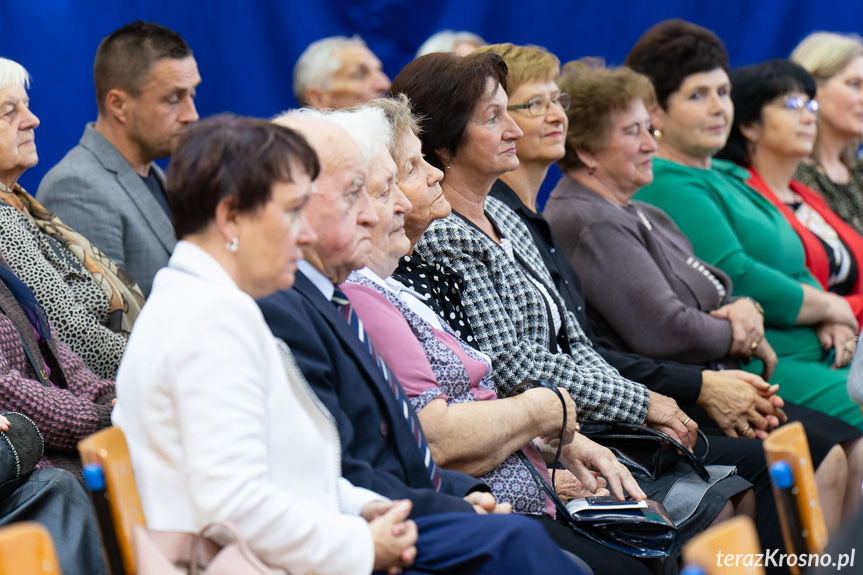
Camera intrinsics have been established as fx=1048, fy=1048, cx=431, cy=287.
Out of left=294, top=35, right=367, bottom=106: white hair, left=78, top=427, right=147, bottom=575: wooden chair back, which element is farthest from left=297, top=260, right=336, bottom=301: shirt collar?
left=294, top=35, right=367, bottom=106: white hair

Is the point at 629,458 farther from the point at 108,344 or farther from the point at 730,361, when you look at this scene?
the point at 108,344

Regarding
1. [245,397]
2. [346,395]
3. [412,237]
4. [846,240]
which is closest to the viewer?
[245,397]

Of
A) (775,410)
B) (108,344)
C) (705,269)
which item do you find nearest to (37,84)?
(108,344)

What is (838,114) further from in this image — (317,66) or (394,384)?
(394,384)

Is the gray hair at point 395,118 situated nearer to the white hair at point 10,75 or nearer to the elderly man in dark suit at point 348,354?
the elderly man in dark suit at point 348,354

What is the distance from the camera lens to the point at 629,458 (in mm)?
2869

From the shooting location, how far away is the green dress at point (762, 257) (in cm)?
385

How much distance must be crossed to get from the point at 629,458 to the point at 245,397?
5.09ft

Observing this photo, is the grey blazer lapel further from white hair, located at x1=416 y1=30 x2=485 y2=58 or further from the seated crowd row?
white hair, located at x1=416 y1=30 x2=485 y2=58

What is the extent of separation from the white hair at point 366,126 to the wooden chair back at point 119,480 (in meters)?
0.89

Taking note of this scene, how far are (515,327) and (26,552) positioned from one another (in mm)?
1675

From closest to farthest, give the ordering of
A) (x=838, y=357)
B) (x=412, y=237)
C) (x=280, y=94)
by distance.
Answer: (x=412, y=237) → (x=838, y=357) → (x=280, y=94)

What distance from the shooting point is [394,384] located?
2057 millimetres

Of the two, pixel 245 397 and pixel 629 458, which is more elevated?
pixel 245 397
